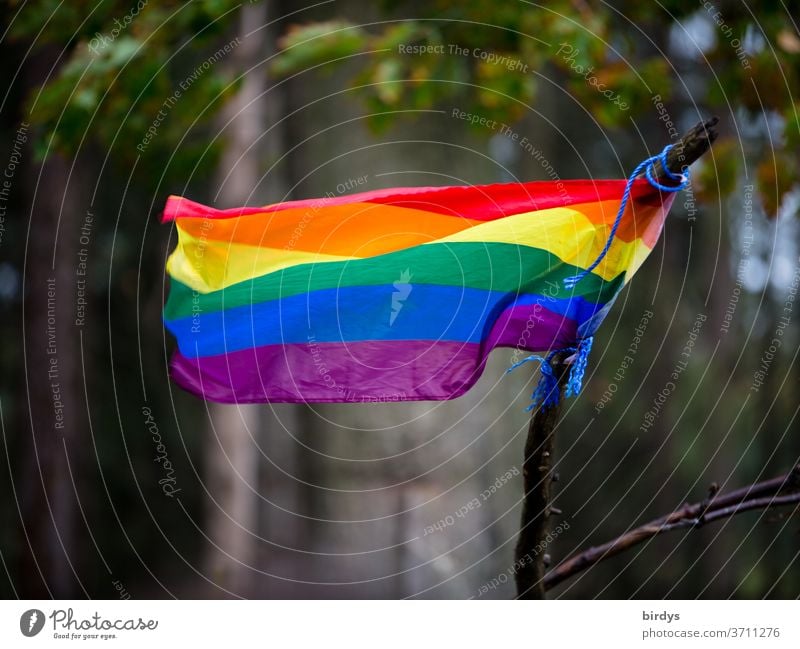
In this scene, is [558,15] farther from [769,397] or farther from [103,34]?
[769,397]

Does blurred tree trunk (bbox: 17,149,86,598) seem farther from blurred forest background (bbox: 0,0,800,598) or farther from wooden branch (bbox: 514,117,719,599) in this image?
wooden branch (bbox: 514,117,719,599)

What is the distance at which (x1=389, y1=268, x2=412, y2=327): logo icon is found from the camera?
6.41 ft

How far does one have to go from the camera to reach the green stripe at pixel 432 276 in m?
1.76

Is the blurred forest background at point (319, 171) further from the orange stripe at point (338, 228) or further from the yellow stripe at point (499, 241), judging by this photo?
the orange stripe at point (338, 228)

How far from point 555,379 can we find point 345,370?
1.95 ft

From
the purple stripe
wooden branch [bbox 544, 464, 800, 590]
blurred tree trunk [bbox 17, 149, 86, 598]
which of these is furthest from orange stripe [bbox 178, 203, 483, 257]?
blurred tree trunk [bbox 17, 149, 86, 598]

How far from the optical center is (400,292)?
6.42 ft

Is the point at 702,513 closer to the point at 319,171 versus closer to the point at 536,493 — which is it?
the point at 536,493

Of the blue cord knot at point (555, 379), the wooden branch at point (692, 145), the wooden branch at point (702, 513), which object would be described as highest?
the wooden branch at point (692, 145)

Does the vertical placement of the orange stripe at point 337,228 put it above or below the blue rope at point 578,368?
above

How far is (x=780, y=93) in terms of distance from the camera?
366 centimetres
